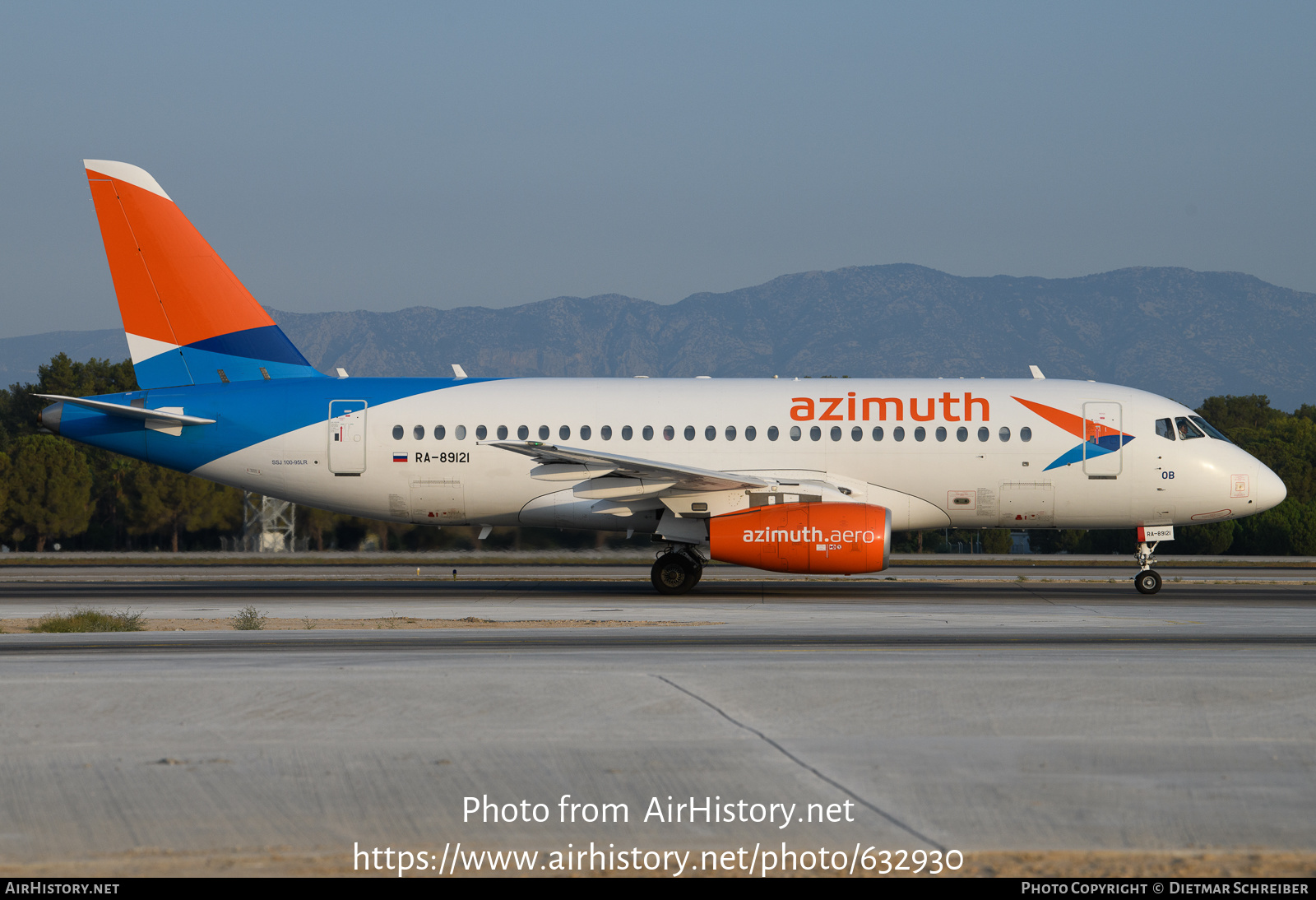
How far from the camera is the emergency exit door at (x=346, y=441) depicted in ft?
74.6

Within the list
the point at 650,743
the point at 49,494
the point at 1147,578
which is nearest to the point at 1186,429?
the point at 1147,578

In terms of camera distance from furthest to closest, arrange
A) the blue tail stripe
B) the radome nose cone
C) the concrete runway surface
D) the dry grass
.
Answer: the blue tail stripe
the radome nose cone
the dry grass
the concrete runway surface

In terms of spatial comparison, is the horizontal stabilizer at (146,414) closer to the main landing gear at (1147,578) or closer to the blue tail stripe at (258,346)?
the blue tail stripe at (258,346)

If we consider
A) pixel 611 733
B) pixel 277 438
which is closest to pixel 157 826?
pixel 611 733

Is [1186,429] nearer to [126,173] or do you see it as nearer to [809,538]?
[809,538]

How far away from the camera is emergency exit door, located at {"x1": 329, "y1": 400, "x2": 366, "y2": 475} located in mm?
22734

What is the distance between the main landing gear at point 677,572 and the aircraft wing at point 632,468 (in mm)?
1508

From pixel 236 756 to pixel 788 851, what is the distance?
11.7ft

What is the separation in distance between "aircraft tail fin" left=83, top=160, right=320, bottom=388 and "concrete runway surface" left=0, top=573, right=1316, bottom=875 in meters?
10.8

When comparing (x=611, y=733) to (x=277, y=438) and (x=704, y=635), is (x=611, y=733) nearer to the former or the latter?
(x=704, y=635)

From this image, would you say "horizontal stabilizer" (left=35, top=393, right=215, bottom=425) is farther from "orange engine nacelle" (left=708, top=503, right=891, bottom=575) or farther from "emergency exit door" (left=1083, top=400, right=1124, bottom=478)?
"emergency exit door" (left=1083, top=400, right=1124, bottom=478)

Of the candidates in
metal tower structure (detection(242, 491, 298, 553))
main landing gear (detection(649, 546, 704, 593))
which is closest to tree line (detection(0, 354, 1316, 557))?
metal tower structure (detection(242, 491, 298, 553))

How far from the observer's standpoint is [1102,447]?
22953mm
